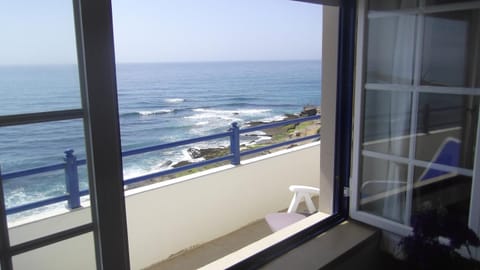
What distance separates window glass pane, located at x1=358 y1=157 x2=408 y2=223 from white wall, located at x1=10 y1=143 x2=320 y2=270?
229cm

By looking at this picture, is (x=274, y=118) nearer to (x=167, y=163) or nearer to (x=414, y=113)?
(x=167, y=163)

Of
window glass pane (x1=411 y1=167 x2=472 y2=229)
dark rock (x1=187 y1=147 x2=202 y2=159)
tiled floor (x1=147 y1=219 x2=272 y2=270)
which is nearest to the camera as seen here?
window glass pane (x1=411 y1=167 x2=472 y2=229)

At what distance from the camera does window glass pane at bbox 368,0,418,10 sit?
65.2 inches

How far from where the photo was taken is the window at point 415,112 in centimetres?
155

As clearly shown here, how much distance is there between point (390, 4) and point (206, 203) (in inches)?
116

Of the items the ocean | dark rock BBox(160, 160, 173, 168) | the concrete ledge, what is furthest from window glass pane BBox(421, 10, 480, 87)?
dark rock BBox(160, 160, 173, 168)

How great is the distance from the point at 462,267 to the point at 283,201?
338 centimetres

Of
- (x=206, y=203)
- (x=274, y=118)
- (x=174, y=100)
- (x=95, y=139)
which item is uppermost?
(x=95, y=139)

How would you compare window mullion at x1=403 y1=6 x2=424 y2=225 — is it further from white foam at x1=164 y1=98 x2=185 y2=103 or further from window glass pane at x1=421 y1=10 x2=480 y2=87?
white foam at x1=164 y1=98 x2=185 y2=103

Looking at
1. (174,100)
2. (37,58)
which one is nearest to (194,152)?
(174,100)

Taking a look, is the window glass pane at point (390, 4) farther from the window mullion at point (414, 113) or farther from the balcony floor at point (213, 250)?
the balcony floor at point (213, 250)

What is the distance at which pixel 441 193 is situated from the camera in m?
1.71

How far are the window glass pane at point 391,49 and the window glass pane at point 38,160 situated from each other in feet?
4.58

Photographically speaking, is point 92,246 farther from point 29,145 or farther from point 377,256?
point 377,256
